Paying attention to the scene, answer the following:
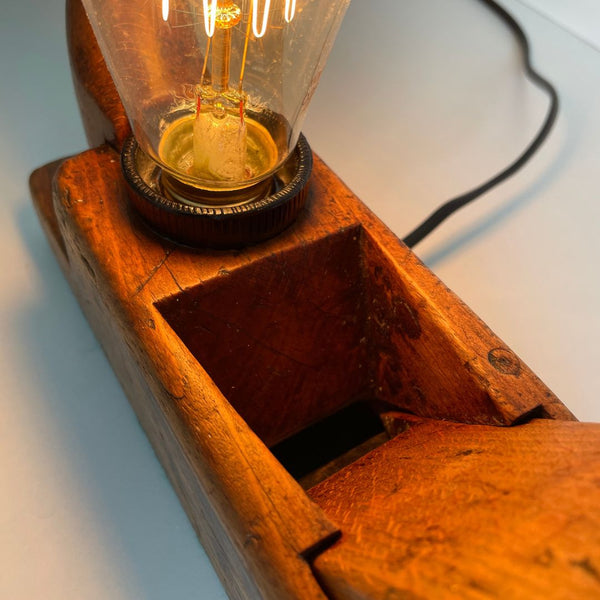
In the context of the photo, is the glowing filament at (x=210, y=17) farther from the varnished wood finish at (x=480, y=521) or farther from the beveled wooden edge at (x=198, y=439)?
the varnished wood finish at (x=480, y=521)

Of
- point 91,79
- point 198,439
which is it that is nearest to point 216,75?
point 91,79

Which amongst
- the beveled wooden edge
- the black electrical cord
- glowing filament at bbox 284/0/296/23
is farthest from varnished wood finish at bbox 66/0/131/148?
the black electrical cord

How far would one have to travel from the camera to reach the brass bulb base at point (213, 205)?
0.50 meters

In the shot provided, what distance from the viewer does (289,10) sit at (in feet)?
1.74

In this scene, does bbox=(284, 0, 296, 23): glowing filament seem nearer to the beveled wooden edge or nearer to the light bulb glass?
the light bulb glass

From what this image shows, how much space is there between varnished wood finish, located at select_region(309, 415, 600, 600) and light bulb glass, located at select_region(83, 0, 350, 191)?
244 mm

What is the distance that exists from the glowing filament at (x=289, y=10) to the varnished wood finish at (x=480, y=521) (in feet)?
1.06

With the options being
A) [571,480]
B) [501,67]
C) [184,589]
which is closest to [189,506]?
[184,589]

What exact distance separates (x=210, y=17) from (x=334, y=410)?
32cm

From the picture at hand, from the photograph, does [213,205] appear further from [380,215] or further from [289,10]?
[380,215]

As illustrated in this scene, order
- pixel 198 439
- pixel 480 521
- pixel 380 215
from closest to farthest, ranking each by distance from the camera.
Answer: pixel 480 521, pixel 198 439, pixel 380 215

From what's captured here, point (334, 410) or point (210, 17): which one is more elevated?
point (210, 17)

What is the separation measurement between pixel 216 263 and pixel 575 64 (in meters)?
0.76

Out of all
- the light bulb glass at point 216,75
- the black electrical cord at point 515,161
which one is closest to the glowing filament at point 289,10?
the light bulb glass at point 216,75
